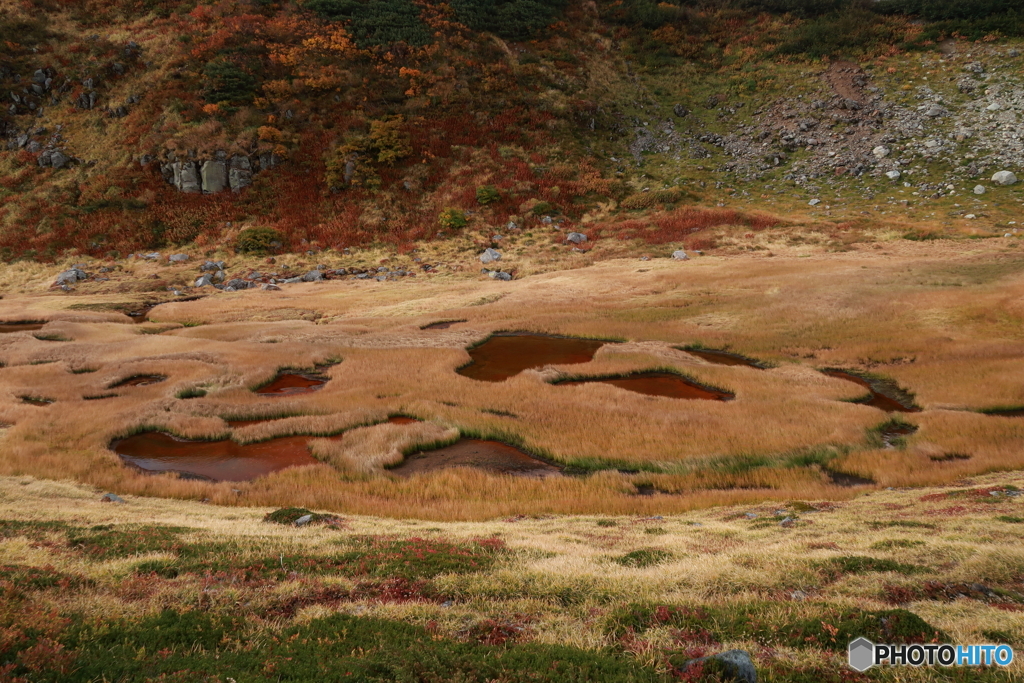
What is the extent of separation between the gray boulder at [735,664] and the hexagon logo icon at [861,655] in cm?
122

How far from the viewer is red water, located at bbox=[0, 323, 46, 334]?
41.9m

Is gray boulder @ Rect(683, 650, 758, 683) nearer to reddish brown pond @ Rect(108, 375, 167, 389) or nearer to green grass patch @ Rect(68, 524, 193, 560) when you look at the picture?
green grass patch @ Rect(68, 524, 193, 560)

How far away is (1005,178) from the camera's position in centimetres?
6047

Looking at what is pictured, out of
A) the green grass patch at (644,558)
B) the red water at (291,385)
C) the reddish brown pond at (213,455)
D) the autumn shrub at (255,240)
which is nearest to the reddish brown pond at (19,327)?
the autumn shrub at (255,240)

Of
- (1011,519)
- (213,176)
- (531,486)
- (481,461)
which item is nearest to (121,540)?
(531,486)

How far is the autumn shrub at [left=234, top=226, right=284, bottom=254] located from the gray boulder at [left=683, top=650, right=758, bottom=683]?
69.4m

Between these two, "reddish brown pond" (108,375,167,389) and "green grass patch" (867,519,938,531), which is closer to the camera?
"green grass patch" (867,519,938,531)

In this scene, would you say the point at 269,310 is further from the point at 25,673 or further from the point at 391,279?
the point at 25,673

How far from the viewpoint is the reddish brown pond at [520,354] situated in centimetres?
3077

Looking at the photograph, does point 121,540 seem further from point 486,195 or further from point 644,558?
point 486,195

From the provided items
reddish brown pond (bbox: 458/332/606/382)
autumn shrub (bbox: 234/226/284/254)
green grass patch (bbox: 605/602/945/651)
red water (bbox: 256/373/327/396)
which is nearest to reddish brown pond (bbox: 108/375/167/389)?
red water (bbox: 256/373/327/396)

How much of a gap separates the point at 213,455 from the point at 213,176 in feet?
213

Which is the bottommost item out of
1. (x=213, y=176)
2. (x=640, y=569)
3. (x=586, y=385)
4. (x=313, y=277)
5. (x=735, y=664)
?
(x=586, y=385)

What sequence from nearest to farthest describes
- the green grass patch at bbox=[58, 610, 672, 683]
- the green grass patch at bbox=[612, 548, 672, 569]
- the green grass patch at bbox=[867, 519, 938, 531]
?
the green grass patch at bbox=[58, 610, 672, 683]
the green grass patch at bbox=[612, 548, 672, 569]
the green grass patch at bbox=[867, 519, 938, 531]
